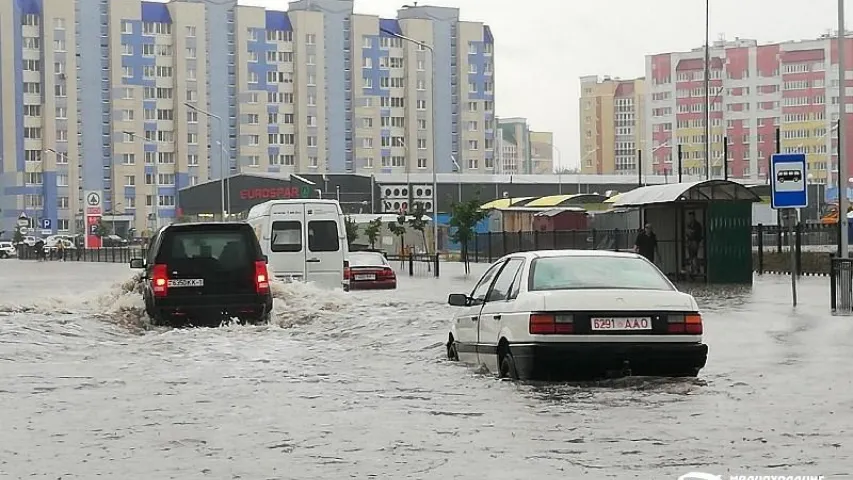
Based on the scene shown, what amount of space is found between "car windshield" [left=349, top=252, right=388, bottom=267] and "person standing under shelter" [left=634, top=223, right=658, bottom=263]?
736 cm

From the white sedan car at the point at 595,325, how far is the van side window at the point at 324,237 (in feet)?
48.2

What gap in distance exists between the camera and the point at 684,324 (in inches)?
488

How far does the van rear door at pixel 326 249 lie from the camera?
90.2 ft

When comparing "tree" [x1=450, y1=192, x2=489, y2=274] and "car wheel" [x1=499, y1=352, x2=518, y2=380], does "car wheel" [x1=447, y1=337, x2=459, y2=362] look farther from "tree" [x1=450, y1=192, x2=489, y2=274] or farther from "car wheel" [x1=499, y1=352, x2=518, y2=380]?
"tree" [x1=450, y1=192, x2=489, y2=274]

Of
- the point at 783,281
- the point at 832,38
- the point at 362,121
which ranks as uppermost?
the point at 832,38

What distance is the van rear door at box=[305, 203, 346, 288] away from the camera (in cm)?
2750

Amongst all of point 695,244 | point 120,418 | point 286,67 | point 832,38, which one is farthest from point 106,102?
point 120,418

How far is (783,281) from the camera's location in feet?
116

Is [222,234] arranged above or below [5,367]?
above

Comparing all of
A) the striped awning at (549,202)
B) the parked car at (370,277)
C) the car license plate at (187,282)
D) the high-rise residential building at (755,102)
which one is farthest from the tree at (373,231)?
the high-rise residential building at (755,102)

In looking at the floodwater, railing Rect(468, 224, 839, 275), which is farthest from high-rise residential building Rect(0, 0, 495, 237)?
the floodwater

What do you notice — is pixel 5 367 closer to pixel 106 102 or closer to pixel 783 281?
pixel 783 281

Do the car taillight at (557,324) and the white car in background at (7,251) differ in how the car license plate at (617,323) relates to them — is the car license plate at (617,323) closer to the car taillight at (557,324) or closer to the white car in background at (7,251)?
the car taillight at (557,324)

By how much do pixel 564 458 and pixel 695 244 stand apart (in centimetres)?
2733
